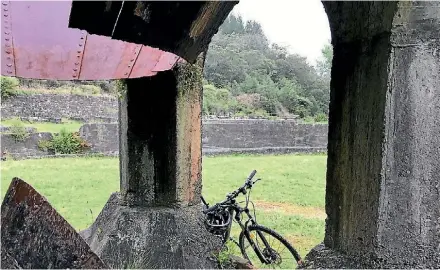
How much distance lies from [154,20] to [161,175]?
2.22 m

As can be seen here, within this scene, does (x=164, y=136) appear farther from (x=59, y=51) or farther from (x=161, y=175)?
(x=59, y=51)

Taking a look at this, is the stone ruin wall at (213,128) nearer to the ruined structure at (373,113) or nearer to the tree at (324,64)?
the ruined structure at (373,113)

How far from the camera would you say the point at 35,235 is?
1.40 metres

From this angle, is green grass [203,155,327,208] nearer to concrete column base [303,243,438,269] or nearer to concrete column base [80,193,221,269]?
concrete column base [80,193,221,269]

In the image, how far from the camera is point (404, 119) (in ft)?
6.19

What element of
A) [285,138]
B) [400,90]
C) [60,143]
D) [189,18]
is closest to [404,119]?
[400,90]

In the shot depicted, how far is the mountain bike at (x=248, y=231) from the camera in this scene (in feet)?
A: 14.4

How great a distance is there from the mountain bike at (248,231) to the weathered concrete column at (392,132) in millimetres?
2310

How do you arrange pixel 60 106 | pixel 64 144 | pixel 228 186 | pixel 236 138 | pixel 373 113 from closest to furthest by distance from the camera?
pixel 373 113 < pixel 228 186 < pixel 64 144 < pixel 236 138 < pixel 60 106

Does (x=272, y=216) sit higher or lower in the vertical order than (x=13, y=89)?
lower

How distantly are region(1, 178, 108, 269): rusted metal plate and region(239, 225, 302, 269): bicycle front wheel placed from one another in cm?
349

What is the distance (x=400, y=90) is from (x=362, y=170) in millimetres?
358

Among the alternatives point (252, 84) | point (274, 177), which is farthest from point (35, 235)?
point (252, 84)

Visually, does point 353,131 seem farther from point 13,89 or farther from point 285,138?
point 13,89
